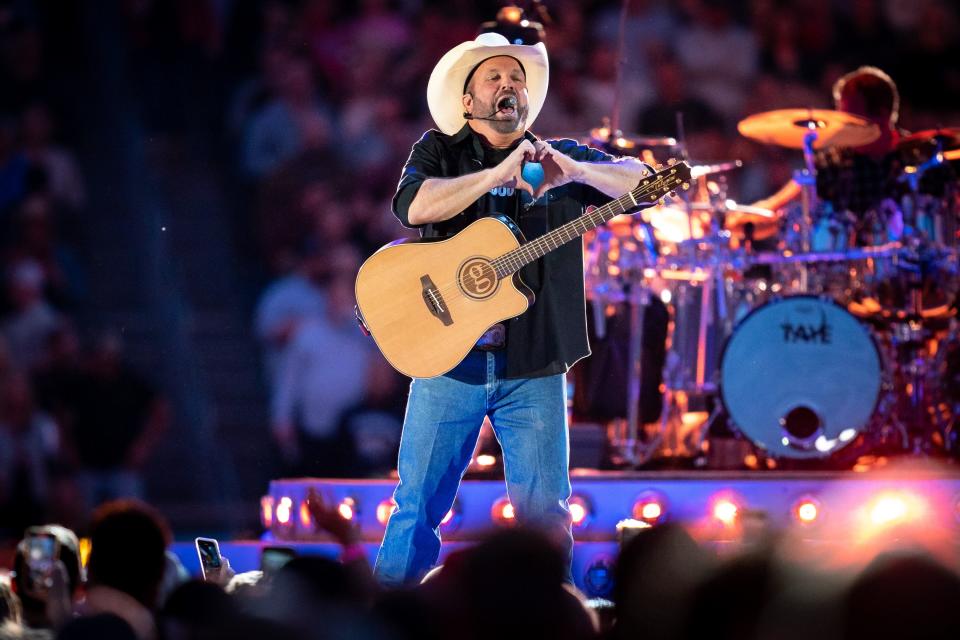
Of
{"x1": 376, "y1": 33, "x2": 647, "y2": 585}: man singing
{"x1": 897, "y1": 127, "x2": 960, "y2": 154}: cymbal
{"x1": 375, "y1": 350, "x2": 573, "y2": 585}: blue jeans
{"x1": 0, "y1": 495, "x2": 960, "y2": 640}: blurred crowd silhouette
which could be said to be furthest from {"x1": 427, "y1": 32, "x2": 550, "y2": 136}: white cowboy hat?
{"x1": 897, "y1": 127, "x2": 960, "y2": 154}: cymbal

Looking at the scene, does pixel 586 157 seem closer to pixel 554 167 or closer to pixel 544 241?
pixel 554 167

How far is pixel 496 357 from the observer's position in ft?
16.2

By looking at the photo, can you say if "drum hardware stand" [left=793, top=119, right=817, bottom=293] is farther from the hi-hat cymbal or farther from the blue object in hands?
the blue object in hands

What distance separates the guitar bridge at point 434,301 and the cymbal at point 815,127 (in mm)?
3840

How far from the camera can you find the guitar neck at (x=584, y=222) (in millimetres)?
4875

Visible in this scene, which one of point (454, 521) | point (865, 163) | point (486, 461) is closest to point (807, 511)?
point (454, 521)

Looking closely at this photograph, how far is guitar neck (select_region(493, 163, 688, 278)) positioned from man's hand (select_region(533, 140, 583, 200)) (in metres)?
0.15

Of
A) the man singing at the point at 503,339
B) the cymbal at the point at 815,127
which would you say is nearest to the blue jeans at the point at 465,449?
the man singing at the point at 503,339

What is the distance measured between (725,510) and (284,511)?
2.20 metres

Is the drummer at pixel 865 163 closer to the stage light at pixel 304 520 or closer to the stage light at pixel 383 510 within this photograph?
the stage light at pixel 383 510

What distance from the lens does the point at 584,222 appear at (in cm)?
488

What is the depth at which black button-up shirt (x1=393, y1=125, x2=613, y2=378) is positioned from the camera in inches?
193

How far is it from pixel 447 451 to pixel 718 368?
3.52 m

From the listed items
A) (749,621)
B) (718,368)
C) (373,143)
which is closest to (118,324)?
(373,143)
